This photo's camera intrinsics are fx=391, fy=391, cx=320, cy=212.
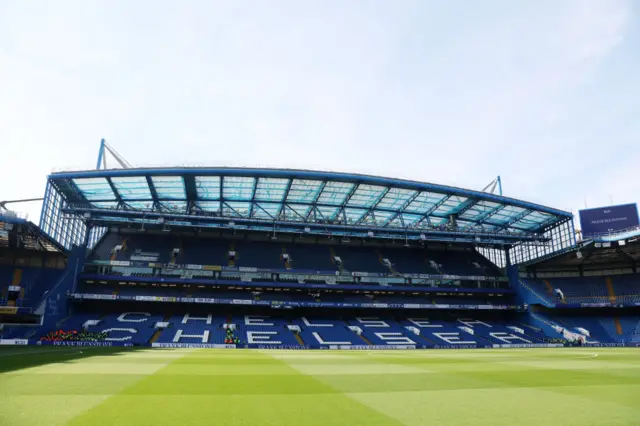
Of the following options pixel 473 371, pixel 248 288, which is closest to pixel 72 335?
pixel 248 288

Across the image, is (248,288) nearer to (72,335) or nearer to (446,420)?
(72,335)

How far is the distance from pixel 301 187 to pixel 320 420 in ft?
117

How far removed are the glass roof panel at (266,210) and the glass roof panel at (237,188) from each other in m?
2.72

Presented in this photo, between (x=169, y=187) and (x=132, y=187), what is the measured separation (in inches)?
143

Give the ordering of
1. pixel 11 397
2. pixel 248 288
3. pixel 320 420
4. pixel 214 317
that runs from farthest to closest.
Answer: pixel 248 288 → pixel 214 317 → pixel 11 397 → pixel 320 420

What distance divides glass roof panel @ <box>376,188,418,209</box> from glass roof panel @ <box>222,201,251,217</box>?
16.0 metres

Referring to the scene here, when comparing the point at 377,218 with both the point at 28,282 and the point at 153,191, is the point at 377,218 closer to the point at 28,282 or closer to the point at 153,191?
the point at 153,191

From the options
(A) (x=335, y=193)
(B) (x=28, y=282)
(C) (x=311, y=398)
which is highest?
(A) (x=335, y=193)

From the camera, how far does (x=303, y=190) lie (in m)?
42.3

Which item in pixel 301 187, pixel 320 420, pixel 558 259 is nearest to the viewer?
pixel 320 420

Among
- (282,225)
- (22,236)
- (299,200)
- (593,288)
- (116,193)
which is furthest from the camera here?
(593,288)

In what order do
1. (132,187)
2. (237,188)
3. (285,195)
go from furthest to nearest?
(285,195) < (237,188) < (132,187)

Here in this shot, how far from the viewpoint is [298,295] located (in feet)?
166

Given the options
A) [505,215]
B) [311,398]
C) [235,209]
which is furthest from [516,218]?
[311,398]
